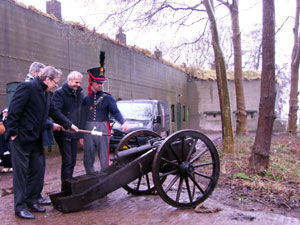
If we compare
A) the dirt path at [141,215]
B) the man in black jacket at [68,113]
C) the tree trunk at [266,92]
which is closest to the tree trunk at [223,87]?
the tree trunk at [266,92]

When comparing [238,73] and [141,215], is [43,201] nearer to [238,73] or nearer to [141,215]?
[141,215]

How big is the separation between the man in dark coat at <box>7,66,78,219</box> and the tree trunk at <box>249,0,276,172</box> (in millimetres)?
4081

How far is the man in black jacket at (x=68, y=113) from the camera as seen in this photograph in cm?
478

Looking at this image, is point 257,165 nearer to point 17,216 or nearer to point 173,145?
point 173,145

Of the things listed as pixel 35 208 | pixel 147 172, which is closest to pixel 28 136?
pixel 35 208

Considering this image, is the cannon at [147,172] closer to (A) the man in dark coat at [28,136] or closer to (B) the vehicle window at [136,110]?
(A) the man in dark coat at [28,136]

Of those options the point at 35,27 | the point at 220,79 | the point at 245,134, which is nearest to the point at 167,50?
the point at 220,79

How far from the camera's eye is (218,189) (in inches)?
215

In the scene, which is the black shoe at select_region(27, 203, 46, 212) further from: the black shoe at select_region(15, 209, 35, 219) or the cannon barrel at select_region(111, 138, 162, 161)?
the cannon barrel at select_region(111, 138, 162, 161)

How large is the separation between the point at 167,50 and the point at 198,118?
16.0 meters

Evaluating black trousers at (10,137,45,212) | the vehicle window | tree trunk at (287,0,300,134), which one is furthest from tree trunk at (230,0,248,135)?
black trousers at (10,137,45,212)

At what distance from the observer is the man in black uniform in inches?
194

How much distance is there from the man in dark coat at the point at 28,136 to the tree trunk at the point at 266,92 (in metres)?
4.08

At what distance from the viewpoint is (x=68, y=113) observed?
15.9ft
